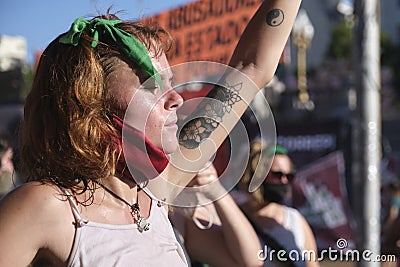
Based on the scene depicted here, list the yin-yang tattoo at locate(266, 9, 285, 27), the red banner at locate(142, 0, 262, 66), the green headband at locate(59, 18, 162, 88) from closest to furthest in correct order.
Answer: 1. the green headband at locate(59, 18, 162, 88)
2. the yin-yang tattoo at locate(266, 9, 285, 27)
3. the red banner at locate(142, 0, 262, 66)

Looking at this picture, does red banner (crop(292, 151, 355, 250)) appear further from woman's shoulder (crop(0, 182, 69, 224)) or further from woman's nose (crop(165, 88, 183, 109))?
woman's shoulder (crop(0, 182, 69, 224))

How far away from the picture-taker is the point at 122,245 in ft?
4.25

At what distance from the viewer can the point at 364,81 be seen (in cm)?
370

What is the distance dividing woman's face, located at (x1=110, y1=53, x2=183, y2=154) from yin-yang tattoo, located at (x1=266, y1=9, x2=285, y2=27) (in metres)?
0.30

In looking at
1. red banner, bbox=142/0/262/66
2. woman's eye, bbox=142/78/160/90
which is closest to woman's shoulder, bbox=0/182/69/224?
woman's eye, bbox=142/78/160/90

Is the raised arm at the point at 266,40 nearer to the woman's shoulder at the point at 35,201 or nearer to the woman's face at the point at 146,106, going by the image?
the woman's face at the point at 146,106

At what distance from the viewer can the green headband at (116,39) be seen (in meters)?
1.34

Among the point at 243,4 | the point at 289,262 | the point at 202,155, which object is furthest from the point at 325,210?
the point at 202,155

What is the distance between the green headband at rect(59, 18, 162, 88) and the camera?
52.6 inches

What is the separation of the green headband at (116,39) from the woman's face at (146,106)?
0.09 feet

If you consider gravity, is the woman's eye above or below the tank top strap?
above

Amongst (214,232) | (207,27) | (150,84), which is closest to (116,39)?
(150,84)

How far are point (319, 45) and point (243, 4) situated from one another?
144 feet

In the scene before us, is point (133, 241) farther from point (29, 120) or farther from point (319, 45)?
point (319, 45)
